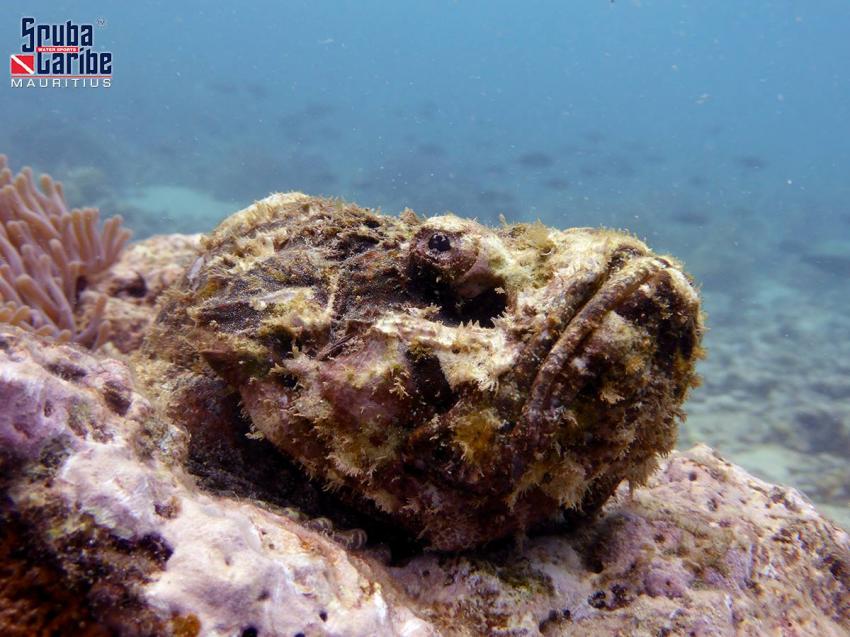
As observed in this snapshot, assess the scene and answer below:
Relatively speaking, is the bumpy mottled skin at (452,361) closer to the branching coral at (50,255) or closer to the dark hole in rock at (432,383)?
the dark hole in rock at (432,383)

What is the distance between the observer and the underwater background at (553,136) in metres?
20.6

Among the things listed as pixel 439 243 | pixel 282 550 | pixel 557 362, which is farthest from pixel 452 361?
pixel 282 550

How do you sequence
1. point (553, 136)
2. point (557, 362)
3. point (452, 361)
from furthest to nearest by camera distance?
point (553, 136), point (452, 361), point (557, 362)

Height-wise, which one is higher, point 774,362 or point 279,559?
point 279,559

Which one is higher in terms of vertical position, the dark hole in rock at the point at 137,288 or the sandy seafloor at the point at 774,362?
the dark hole in rock at the point at 137,288

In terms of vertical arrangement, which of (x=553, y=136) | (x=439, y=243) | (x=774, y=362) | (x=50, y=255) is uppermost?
(x=439, y=243)

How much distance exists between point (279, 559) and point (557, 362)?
1522 mm

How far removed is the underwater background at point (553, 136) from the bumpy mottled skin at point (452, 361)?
801 cm

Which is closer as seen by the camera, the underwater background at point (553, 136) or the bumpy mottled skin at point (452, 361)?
the bumpy mottled skin at point (452, 361)

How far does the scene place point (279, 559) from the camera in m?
2.43

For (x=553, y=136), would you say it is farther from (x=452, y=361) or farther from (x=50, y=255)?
(x=452, y=361)

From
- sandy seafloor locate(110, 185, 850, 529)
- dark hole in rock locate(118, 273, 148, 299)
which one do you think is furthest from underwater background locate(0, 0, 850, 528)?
dark hole in rock locate(118, 273, 148, 299)

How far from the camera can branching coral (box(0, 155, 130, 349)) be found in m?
6.33

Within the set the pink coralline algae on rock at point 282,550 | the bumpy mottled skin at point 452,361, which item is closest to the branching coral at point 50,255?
the pink coralline algae on rock at point 282,550
